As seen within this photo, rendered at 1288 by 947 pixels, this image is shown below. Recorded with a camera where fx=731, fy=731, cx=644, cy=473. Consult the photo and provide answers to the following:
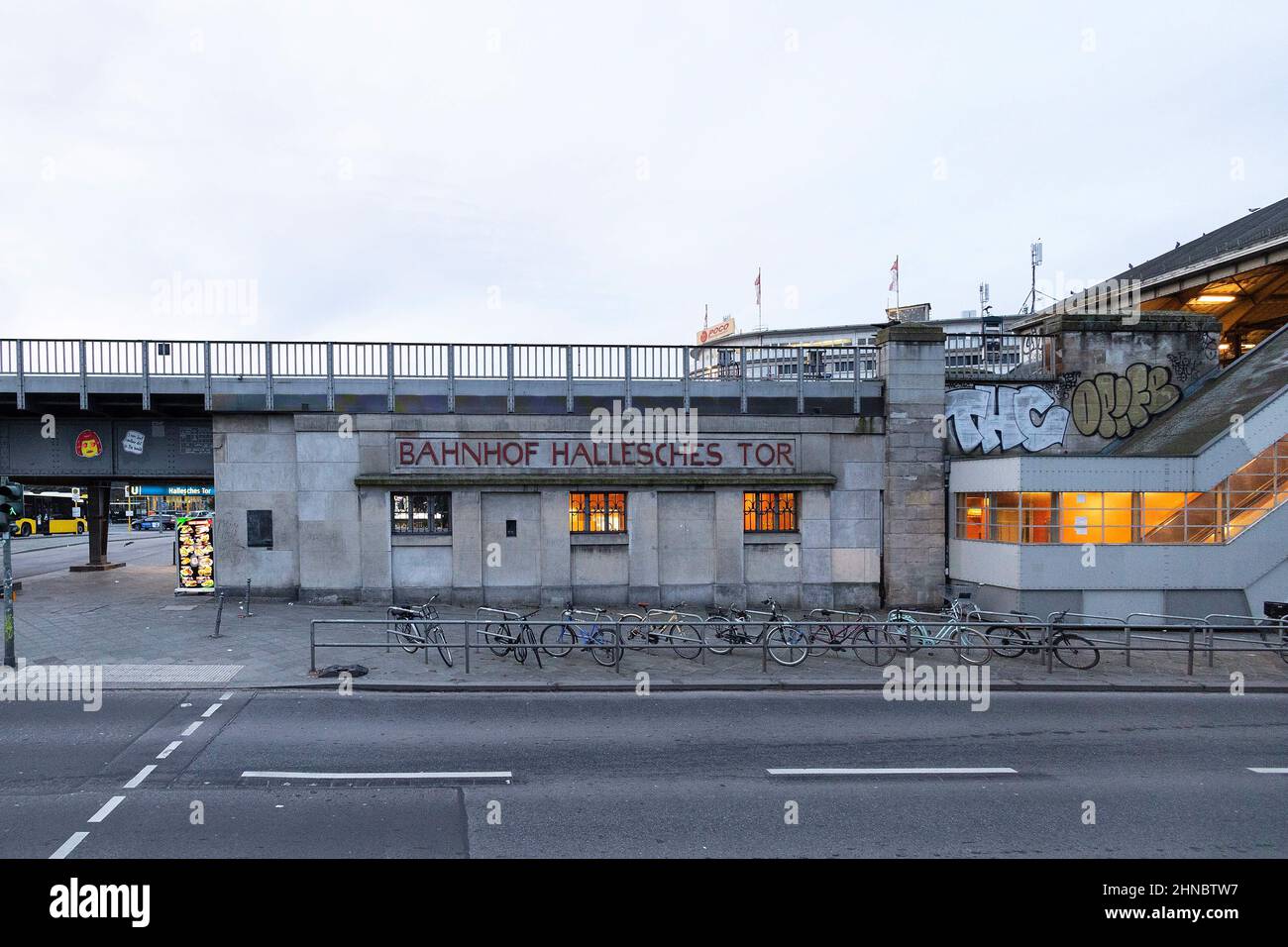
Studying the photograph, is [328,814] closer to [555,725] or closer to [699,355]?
[555,725]

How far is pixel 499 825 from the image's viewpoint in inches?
281

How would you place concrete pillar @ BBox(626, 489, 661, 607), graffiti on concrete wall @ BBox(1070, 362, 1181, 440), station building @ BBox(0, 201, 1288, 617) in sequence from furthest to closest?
graffiti on concrete wall @ BBox(1070, 362, 1181, 440), concrete pillar @ BBox(626, 489, 661, 607), station building @ BBox(0, 201, 1288, 617)

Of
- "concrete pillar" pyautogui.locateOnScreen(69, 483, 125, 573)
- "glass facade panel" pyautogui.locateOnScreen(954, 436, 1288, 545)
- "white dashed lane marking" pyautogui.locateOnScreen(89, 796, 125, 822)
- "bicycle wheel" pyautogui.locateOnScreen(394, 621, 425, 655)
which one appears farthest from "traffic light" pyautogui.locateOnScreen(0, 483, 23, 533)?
"glass facade panel" pyautogui.locateOnScreen(954, 436, 1288, 545)

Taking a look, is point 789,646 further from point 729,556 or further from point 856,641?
point 729,556

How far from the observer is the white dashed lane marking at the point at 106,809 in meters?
7.20

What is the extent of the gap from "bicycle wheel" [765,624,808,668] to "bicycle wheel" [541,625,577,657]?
11.9ft

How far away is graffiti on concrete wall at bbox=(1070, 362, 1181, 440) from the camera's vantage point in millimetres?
20625

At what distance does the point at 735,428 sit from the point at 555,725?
1100 cm

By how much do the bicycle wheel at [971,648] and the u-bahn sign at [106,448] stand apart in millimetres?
19317

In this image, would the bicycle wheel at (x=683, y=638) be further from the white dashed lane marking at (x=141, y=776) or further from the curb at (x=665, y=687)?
the white dashed lane marking at (x=141, y=776)

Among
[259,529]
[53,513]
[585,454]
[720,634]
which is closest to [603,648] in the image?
[720,634]

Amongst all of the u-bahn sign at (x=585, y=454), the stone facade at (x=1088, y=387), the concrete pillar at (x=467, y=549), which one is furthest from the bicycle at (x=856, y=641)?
the concrete pillar at (x=467, y=549)

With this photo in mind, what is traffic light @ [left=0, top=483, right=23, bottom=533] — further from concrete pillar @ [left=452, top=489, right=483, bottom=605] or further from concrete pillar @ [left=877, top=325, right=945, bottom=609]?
concrete pillar @ [left=877, top=325, right=945, bottom=609]

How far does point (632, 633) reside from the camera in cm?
1366
